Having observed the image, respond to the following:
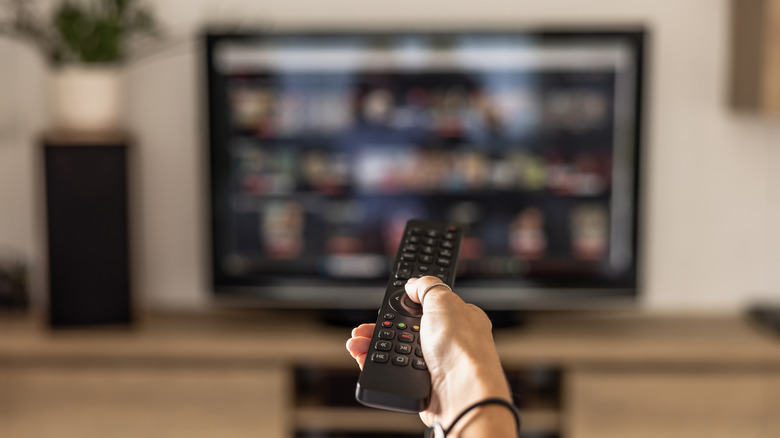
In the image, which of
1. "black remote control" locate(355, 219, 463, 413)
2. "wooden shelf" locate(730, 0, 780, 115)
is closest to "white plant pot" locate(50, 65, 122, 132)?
"black remote control" locate(355, 219, 463, 413)

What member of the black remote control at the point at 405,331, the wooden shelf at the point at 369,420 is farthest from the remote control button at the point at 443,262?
the wooden shelf at the point at 369,420

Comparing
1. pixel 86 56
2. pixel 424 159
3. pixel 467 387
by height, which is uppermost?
pixel 86 56

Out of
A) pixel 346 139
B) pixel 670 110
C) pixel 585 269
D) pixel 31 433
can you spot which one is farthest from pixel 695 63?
pixel 31 433

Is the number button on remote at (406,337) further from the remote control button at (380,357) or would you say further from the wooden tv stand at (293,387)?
the wooden tv stand at (293,387)

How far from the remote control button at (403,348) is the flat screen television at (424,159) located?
4.45ft

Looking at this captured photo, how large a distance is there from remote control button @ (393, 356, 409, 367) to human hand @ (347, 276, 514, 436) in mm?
23

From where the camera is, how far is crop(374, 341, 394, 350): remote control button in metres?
0.95

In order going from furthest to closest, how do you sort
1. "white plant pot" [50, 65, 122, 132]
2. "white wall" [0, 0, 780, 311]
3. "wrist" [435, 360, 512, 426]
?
"white wall" [0, 0, 780, 311] → "white plant pot" [50, 65, 122, 132] → "wrist" [435, 360, 512, 426]

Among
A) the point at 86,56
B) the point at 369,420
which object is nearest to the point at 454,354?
the point at 369,420

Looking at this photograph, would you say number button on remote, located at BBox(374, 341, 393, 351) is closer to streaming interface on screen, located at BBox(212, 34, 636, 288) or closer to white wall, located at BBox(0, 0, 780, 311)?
streaming interface on screen, located at BBox(212, 34, 636, 288)

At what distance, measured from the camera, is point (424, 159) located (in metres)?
2.29

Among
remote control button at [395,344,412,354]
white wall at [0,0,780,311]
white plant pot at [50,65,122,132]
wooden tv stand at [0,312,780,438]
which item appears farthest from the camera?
white wall at [0,0,780,311]

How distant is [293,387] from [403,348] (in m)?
1.29

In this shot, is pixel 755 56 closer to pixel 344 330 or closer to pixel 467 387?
pixel 344 330
